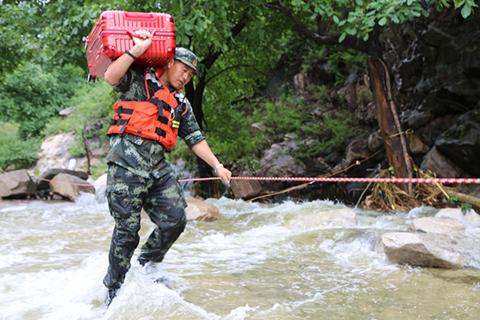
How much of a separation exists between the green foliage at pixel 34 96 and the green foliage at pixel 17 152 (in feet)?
4.09

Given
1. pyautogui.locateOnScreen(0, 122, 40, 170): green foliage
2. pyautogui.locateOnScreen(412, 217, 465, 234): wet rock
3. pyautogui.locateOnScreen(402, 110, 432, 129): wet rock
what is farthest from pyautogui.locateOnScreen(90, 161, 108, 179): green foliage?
pyautogui.locateOnScreen(412, 217, 465, 234): wet rock

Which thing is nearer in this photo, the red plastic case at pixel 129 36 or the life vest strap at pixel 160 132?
the red plastic case at pixel 129 36

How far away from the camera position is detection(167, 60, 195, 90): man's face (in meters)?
3.53

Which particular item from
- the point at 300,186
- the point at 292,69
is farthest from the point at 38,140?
the point at 300,186

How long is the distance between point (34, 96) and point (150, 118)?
2644cm

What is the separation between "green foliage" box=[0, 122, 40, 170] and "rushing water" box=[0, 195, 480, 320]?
19986 mm

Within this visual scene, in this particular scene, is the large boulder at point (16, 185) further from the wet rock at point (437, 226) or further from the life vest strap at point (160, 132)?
the life vest strap at point (160, 132)

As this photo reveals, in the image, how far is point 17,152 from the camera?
2523 centimetres

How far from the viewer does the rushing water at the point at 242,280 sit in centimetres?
329

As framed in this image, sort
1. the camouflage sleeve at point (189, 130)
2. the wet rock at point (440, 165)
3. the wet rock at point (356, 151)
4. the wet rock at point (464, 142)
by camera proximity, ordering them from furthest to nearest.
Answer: the wet rock at point (356, 151)
the wet rock at point (440, 165)
the wet rock at point (464, 142)
the camouflage sleeve at point (189, 130)

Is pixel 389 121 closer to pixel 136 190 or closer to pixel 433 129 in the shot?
pixel 433 129

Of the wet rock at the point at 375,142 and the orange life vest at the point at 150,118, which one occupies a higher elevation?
the orange life vest at the point at 150,118

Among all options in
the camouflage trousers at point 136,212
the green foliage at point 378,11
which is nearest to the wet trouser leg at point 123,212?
the camouflage trousers at point 136,212

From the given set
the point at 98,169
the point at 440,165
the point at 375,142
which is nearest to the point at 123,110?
the point at 440,165
